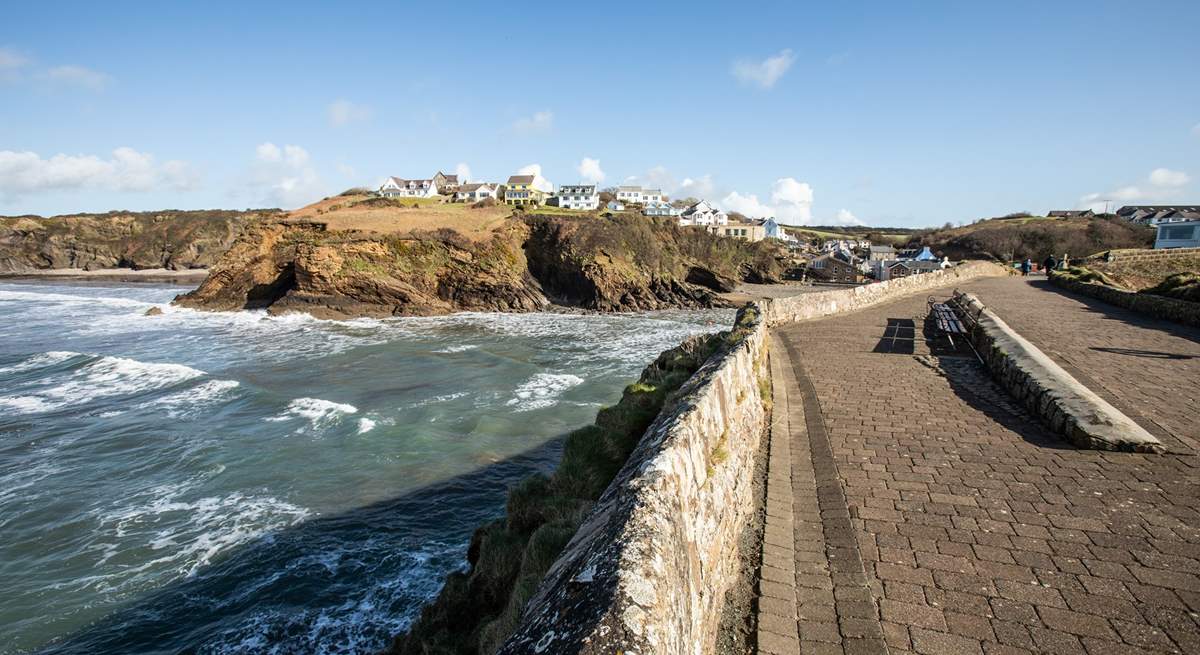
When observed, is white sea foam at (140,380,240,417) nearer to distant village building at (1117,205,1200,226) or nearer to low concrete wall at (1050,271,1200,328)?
low concrete wall at (1050,271,1200,328)

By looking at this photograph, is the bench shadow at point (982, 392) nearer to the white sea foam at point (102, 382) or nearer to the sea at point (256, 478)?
the sea at point (256, 478)

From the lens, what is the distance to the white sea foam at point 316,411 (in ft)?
47.6

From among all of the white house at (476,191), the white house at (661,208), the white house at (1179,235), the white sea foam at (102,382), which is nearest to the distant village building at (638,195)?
the white house at (661,208)

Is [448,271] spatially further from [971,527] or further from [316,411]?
[971,527]

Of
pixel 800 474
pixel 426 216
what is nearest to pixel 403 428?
pixel 800 474

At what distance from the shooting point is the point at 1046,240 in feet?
206

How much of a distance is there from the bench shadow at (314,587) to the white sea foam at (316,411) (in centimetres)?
536

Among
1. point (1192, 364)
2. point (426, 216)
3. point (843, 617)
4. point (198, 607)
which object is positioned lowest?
point (198, 607)

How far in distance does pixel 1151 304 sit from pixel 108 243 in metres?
100

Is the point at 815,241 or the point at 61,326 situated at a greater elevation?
the point at 815,241

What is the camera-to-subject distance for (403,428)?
1402 centimetres

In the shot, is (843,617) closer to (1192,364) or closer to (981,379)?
(981,379)

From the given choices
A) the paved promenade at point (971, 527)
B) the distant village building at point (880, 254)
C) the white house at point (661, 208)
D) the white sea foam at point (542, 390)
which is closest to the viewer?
the paved promenade at point (971, 527)

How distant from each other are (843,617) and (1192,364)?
10.5 metres
